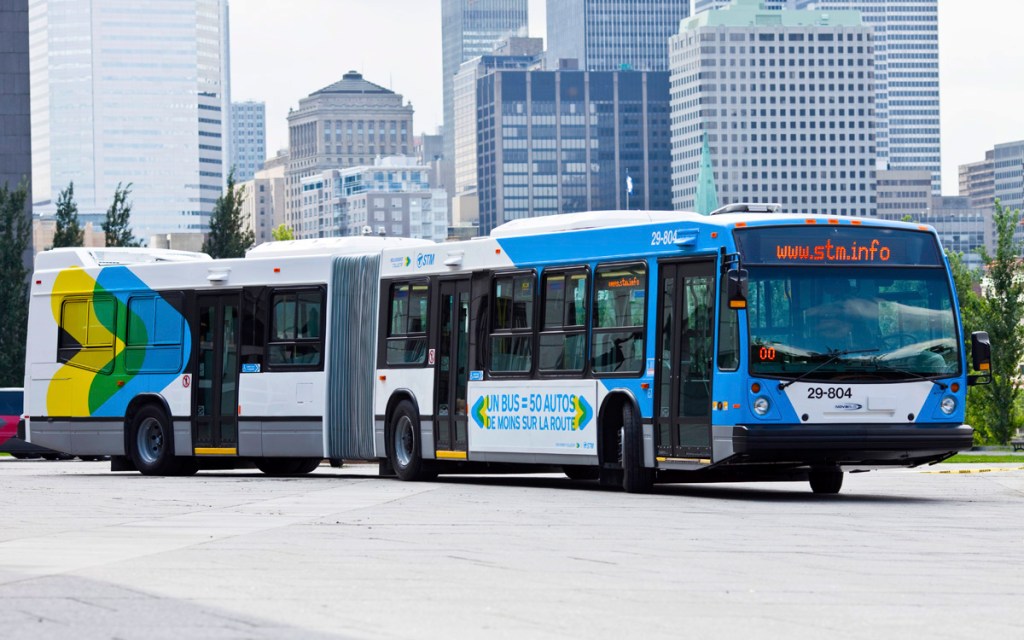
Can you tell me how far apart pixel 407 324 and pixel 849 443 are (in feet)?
23.8

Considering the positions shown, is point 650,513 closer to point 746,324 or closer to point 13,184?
point 746,324

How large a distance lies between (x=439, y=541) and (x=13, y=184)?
275ft

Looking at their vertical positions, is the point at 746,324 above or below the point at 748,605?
above

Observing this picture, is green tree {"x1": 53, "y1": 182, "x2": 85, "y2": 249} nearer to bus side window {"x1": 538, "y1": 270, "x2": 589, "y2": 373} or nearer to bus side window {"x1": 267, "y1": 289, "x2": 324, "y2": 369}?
bus side window {"x1": 267, "y1": 289, "x2": 324, "y2": 369}

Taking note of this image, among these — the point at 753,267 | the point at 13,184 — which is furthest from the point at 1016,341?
the point at 13,184

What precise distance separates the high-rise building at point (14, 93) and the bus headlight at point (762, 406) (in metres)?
76.8

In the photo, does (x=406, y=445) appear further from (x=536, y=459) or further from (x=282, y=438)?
(x=536, y=459)

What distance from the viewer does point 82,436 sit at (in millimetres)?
28578

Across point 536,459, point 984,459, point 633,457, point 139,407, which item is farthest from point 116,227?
point 633,457

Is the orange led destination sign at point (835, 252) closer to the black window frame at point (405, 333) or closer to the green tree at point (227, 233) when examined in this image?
the black window frame at point (405, 333)

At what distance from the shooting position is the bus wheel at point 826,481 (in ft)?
69.5

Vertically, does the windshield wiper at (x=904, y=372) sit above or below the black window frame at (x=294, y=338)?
below

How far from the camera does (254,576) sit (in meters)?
12.2

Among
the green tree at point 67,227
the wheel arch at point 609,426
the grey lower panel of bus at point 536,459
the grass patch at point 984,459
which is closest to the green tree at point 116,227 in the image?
the green tree at point 67,227
